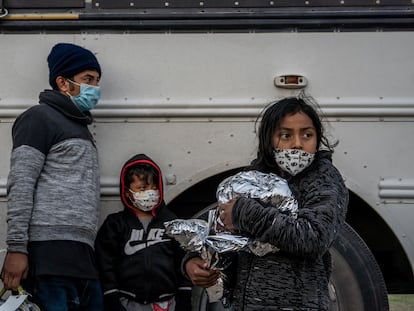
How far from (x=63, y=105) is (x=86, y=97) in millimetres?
107

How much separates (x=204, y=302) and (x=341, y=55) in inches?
46.4

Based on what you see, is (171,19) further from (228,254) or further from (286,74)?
(228,254)

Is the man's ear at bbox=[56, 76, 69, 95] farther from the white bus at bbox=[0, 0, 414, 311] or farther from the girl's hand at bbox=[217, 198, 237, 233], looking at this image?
the girl's hand at bbox=[217, 198, 237, 233]

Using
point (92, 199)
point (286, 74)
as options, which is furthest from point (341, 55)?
point (92, 199)

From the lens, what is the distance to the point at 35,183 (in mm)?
3100

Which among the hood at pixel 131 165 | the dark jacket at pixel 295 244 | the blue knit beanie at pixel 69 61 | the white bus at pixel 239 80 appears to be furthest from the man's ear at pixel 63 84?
the dark jacket at pixel 295 244

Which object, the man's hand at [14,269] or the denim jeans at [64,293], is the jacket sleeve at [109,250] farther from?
the man's hand at [14,269]

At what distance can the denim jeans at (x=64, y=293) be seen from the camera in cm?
307

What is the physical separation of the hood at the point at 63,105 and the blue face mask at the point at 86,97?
4 centimetres

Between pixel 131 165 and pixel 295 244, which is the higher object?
pixel 131 165

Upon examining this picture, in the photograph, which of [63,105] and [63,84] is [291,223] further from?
[63,84]

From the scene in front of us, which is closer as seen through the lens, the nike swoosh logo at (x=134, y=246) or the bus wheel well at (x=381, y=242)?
the nike swoosh logo at (x=134, y=246)

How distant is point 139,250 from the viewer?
11.1ft

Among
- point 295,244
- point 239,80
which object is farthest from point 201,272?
point 239,80
